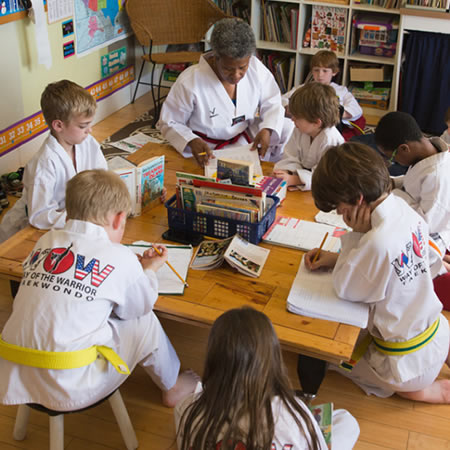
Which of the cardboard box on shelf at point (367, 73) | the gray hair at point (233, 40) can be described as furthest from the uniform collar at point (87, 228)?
the cardboard box on shelf at point (367, 73)

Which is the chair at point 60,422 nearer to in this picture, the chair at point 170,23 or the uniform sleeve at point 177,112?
the uniform sleeve at point 177,112

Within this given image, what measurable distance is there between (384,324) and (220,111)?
65.8 inches

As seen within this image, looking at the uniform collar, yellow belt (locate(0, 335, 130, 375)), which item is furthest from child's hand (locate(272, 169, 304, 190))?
yellow belt (locate(0, 335, 130, 375))

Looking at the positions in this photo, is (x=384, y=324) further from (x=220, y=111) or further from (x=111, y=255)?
(x=220, y=111)

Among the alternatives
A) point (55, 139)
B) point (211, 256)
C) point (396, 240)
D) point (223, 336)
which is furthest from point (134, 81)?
point (223, 336)

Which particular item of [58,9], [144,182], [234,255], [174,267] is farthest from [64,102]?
[58,9]

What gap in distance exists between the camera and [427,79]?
15.5 ft

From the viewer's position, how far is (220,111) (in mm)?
3240

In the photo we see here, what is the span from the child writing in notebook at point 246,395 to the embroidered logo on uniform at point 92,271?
Answer: 459 mm

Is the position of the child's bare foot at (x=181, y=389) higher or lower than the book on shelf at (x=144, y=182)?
lower

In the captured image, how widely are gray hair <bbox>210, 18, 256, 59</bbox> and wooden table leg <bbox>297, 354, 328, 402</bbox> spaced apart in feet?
5.38

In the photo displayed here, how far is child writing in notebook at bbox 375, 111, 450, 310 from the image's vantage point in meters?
2.38

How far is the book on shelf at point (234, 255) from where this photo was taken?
2.01 metres

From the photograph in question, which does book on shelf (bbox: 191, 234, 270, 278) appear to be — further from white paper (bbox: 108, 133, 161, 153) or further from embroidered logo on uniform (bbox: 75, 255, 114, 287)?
white paper (bbox: 108, 133, 161, 153)
